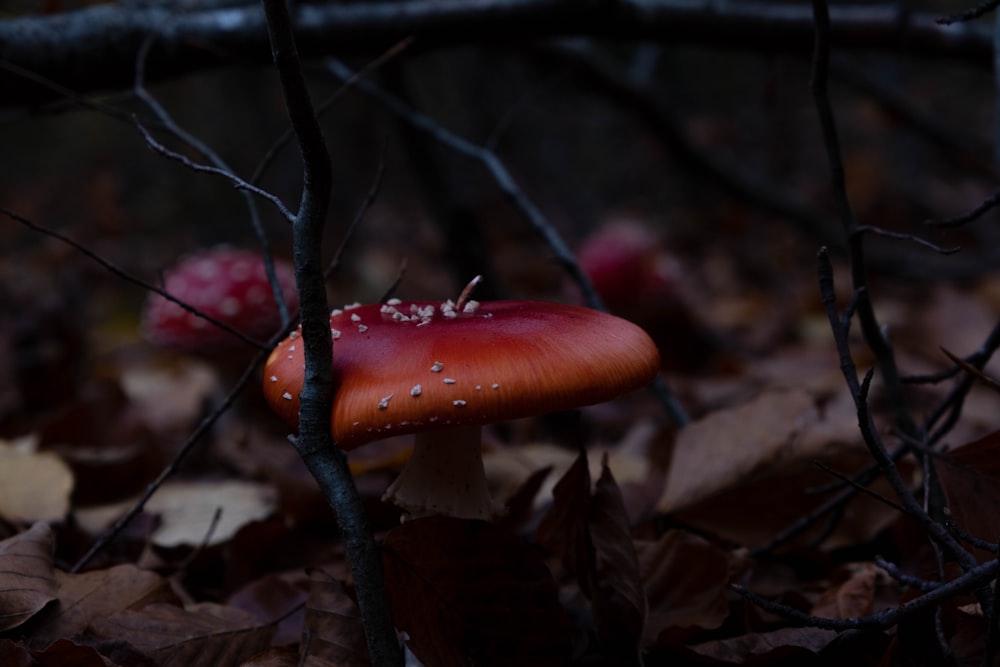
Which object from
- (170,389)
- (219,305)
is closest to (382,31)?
(219,305)

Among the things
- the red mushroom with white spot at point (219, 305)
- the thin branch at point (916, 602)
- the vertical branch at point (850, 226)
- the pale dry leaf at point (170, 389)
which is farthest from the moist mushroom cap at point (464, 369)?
the pale dry leaf at point (170, 389)

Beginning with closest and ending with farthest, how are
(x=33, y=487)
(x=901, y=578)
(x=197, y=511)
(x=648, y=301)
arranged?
(x=901, y=578), (x=33, y=487), (x=197, y=511), (x=648, y=301)

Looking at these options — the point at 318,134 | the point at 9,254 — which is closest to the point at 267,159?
the point at 318,134

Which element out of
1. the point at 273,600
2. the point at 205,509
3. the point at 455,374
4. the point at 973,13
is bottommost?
the point at 205,509

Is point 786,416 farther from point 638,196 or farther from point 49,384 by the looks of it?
point 638,196

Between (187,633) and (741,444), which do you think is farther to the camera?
(741,444)

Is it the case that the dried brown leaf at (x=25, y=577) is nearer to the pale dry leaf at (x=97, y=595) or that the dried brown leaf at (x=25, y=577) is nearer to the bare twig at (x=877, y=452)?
the pale dry leaf at (x=97, y=595)

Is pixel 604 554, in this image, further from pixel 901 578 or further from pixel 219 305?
pixel 219 305
